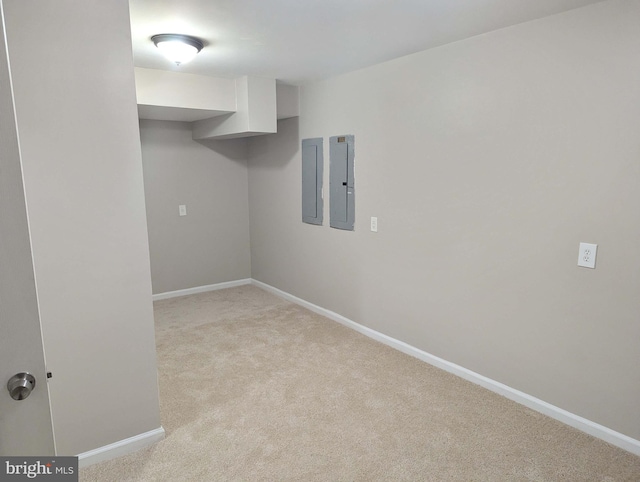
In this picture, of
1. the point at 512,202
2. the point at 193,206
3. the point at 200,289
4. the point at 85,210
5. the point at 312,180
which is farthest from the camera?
the point at 200,289

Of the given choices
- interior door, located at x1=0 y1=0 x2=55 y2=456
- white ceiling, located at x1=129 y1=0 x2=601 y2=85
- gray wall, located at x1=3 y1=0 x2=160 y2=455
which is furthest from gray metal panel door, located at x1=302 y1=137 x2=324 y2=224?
interior door, located at x1=0 y1=0 x2=55 y2=456

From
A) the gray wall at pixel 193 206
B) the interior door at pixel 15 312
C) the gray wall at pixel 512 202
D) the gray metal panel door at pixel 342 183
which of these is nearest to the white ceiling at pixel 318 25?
the gray wall at pixel 512 202

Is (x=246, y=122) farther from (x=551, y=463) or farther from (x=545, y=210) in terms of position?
(x=551, y=463)

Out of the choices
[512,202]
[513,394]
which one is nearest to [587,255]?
[512,202]

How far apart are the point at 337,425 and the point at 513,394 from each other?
1141mm

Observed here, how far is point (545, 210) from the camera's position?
2.44 metres

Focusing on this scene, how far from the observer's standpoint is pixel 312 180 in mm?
4203

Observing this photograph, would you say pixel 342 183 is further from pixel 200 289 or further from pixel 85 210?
pixel 200 289

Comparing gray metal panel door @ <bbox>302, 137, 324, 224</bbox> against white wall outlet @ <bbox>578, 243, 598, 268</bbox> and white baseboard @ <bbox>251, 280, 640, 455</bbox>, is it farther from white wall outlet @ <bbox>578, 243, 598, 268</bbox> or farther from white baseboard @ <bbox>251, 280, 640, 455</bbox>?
white wall outlet @ <bbox>578, 243, 598, 268</bbox>

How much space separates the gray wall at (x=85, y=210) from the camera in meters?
Answer: 1.84

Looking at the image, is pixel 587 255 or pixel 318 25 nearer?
pixel 587 255

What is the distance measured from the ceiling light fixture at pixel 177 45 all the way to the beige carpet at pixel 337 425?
2176 mm

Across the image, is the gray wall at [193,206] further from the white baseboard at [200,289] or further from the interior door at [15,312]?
the interior door at [15,312]

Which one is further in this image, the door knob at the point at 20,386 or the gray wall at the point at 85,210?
the gray wall at the point at 85,210
